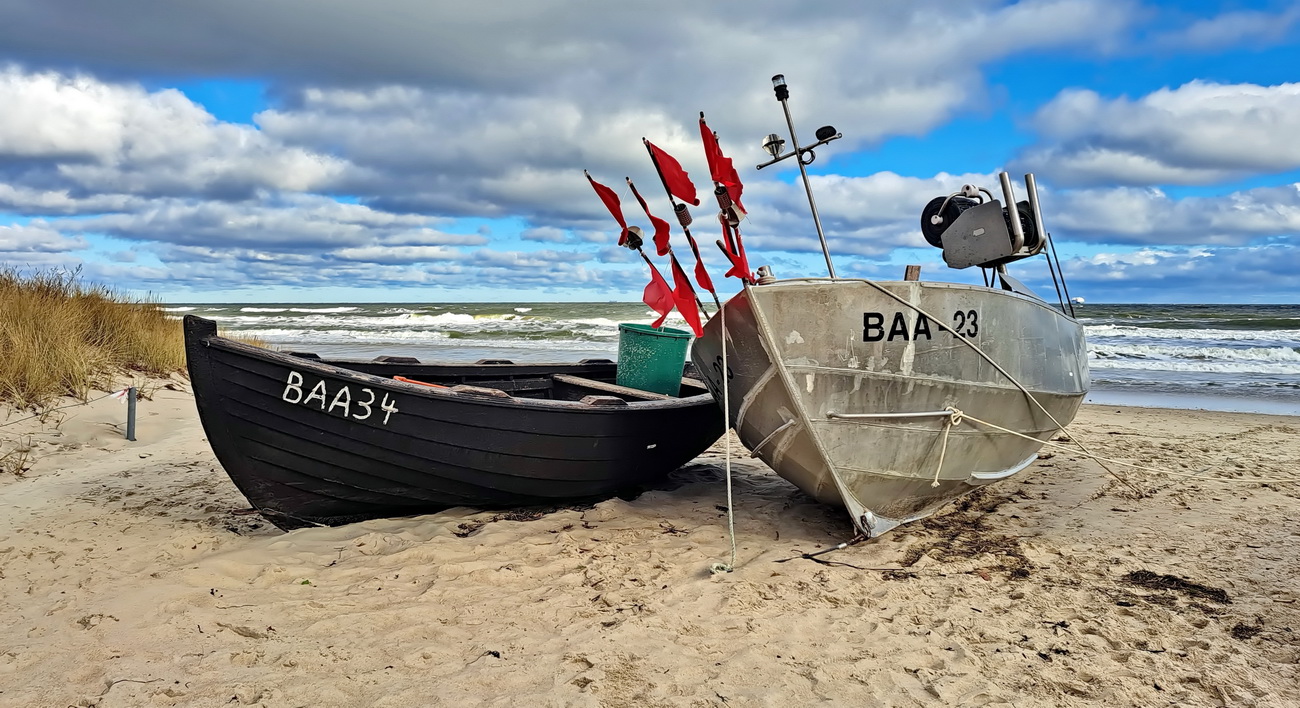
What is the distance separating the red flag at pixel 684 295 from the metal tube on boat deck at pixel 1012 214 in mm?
2484

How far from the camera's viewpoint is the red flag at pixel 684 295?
4281mm

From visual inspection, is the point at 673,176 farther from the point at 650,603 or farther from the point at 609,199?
the point at 650,603

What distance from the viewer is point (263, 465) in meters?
4.58

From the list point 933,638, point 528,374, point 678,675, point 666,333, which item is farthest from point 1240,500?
point 528,374

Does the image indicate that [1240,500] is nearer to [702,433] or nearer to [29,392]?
[702,433]

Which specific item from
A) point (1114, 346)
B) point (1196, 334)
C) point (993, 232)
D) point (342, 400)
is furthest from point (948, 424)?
point (1196, 334)

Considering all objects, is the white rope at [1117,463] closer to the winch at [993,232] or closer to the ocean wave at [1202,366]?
the winch at [993,232]

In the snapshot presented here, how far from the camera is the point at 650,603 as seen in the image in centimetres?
385

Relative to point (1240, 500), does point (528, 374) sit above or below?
above

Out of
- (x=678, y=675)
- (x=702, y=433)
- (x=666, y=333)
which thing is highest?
(x=666, y=333)

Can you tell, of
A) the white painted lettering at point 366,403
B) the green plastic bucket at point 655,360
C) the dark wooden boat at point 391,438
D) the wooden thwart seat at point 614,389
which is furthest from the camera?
the green plastic bucket at point 655,360

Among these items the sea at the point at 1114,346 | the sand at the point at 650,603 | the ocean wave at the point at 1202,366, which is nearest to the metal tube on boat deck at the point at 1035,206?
the sand at the point at 650,603

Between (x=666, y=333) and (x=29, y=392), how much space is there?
663cm

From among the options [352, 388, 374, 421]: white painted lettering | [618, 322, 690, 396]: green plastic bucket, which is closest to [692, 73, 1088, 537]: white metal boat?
[618, 322, 690, 396]: green plastic bucket
